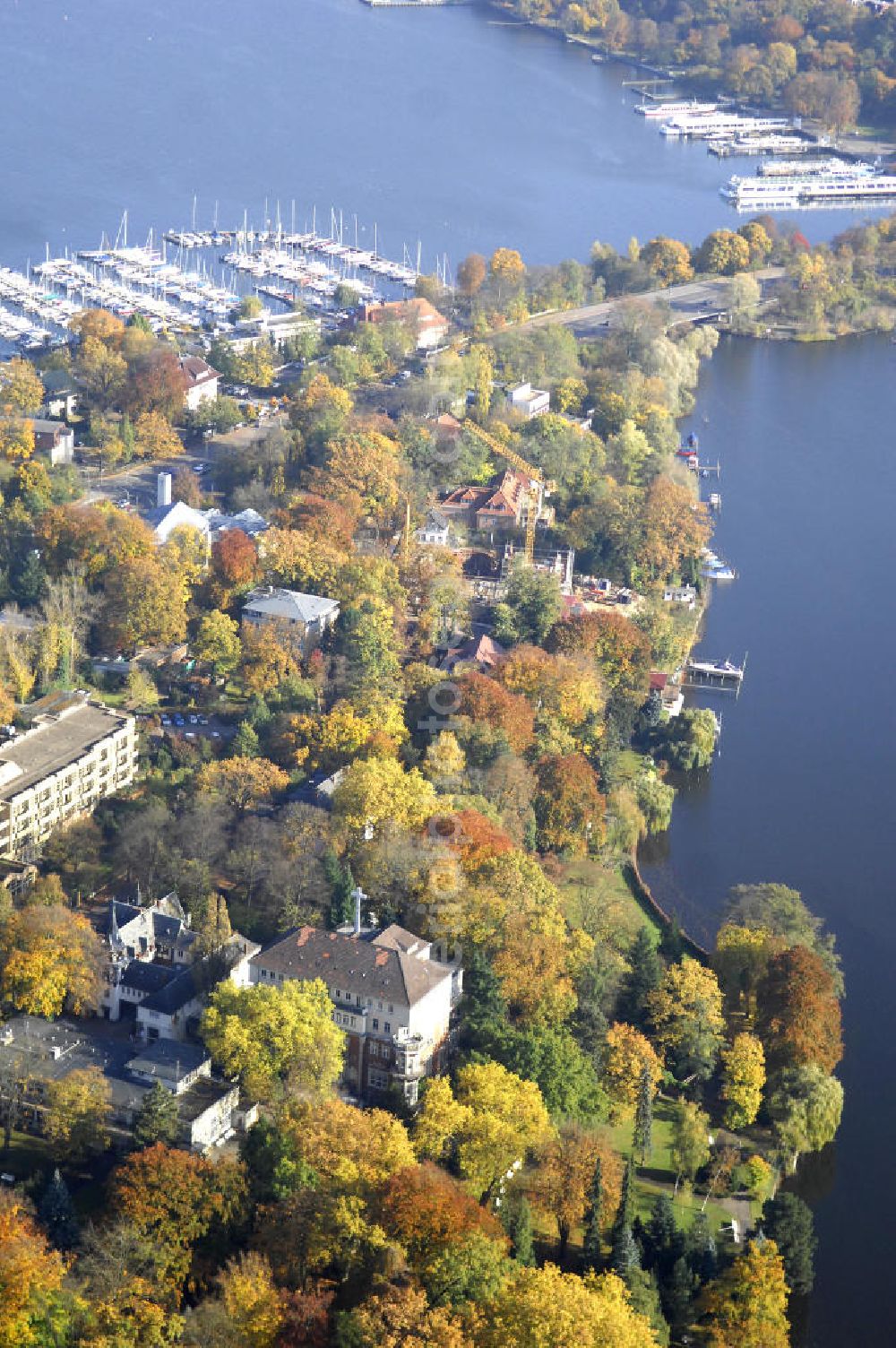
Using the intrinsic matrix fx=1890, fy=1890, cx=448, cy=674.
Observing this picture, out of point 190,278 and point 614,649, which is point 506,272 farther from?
point 614,649

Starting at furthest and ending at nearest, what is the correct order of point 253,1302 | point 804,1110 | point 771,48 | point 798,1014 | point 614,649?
point 771,48
point 614,649
point 798,1014
point 804,1110
point 253,1302

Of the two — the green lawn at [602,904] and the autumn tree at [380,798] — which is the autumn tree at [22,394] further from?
the green lawn at [602,904]

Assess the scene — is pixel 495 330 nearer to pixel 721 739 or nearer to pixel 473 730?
pixel 721 739

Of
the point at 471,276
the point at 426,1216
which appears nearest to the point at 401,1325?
the point at 426,1216

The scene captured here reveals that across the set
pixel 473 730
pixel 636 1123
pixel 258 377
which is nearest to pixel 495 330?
pixel 258 377

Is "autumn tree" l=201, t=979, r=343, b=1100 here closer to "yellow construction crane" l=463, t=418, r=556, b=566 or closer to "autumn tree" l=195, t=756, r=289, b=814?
"autumn tree" l=195, t=756, r=289, b=814

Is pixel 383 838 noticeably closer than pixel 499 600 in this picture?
Yes

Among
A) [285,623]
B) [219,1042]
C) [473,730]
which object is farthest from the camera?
[285,623]
